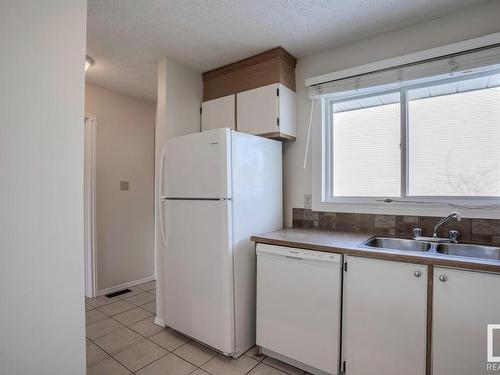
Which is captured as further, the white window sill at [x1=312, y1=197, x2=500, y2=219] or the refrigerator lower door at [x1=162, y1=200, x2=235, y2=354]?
the refrigerator lower door at [x1=162, y1=200, x2=235, y2=354]

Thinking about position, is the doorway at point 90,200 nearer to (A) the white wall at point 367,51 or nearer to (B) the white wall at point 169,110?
(B) the white wall at point 169,110

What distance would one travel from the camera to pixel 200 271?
2072 mm

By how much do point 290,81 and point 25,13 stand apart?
1.87 m

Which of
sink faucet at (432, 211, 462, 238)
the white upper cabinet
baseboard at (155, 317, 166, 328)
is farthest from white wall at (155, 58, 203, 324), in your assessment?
sink faucet at (432, 211, 462, 238)

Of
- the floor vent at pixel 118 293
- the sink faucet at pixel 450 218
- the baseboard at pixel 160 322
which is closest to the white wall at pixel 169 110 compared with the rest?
the baseboard at pixel 160 322

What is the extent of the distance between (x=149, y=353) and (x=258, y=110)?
2.09m

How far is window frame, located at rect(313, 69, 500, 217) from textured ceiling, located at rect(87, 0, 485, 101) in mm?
434

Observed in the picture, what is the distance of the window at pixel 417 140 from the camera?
1.85m

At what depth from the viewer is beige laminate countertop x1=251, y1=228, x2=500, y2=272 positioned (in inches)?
52.4

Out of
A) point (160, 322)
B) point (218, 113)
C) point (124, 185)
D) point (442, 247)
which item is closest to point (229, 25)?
point (218, 113)

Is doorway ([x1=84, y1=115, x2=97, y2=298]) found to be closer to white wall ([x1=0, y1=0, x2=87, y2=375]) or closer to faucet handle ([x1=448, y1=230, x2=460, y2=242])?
white wall ([x1=0, y1=0, x2=87, y2=375])

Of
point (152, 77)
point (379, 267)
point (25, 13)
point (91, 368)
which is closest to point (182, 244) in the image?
point (91, 368)

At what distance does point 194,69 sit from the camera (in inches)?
107

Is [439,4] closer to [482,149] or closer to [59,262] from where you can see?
[482,149]
